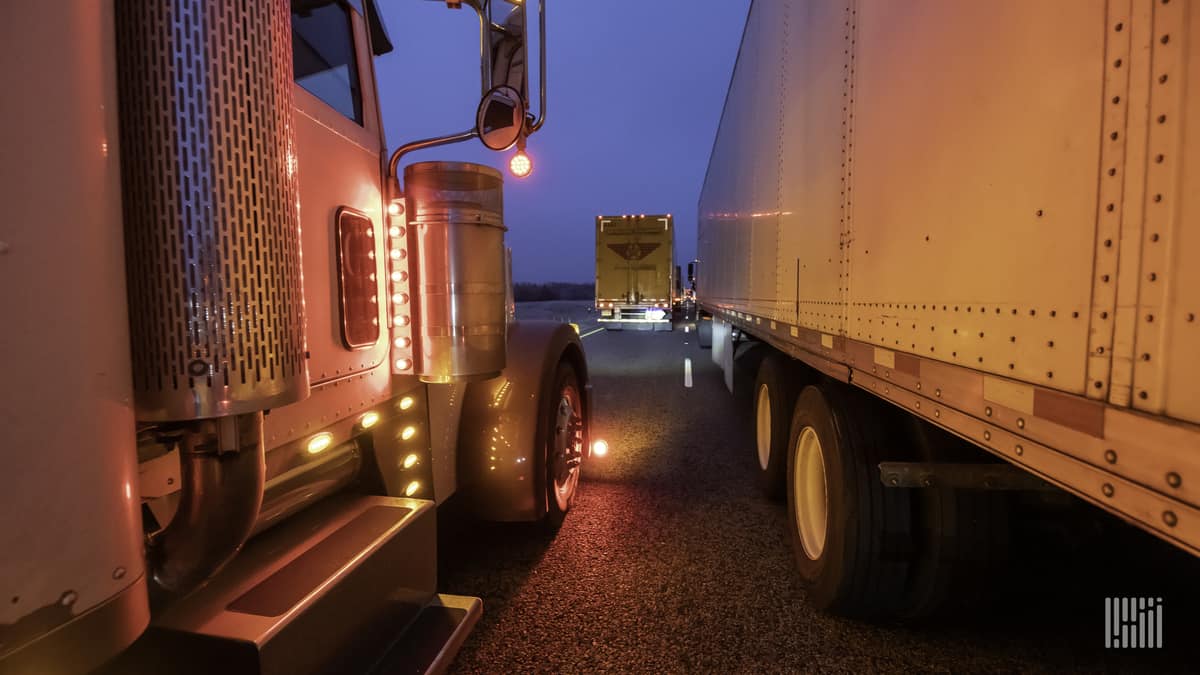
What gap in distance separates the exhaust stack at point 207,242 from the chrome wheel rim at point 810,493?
2.55m

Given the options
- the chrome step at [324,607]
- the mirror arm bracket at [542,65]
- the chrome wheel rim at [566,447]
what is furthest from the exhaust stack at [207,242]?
the chrome wheel rim at [566,447]

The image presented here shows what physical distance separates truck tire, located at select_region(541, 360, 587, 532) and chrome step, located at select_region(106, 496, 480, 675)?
1197mm

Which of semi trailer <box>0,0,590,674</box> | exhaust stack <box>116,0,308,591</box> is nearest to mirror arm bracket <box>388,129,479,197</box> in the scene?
semi trailer <box>0,0,590,674</box>

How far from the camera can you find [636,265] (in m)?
19.8

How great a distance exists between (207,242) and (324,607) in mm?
1080

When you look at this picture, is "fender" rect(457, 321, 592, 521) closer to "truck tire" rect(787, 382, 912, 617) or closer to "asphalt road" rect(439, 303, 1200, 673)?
"asphalt road" rect(439, 303, 1200, 673)

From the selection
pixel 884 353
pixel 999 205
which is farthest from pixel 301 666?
pixel 999 205

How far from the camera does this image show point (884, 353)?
1.79m

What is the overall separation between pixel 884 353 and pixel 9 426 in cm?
205

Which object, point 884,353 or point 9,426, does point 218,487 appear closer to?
point 9,426

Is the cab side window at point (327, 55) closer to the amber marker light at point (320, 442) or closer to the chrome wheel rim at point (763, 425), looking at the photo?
the amber marker light at point (320, 442)

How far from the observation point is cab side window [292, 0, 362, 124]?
1877 millimetres

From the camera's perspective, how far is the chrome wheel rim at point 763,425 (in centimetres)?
446

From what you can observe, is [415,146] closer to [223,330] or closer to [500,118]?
[500,118]
